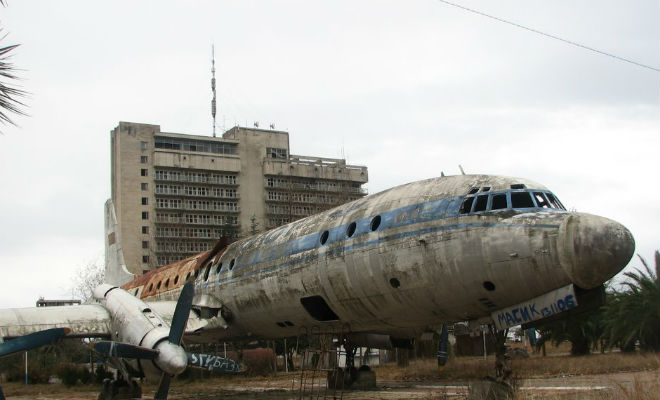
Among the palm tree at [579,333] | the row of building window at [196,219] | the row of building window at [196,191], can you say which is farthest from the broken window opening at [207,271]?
the row of building window at [196,191]

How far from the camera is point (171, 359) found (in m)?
14.0

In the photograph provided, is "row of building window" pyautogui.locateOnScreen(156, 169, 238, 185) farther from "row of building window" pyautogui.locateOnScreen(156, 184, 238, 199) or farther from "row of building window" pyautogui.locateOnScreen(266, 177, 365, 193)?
"row of building window" pyautogui.locateOnScreen(266, 177, 365, 193)

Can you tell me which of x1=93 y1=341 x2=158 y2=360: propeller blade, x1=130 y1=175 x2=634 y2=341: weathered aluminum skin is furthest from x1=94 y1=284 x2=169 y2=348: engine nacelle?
x1=130 y1=175 x2=634 y2=341: weathered aluminum skin

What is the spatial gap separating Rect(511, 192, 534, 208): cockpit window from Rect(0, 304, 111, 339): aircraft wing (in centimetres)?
1242

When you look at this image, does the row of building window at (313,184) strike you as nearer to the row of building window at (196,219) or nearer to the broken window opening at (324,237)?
the row of building window at (196,219)

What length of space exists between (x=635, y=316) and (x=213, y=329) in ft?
57.6

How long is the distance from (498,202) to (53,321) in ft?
45.2

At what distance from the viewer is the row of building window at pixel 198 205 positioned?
10929cm

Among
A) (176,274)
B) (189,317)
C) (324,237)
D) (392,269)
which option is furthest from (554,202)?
(176,274)

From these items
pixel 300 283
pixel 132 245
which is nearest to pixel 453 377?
pixel 300 283

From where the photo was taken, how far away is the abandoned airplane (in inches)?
485

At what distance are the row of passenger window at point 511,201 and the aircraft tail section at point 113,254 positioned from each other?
22867 millimetres

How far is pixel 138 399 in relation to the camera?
65.2 ft

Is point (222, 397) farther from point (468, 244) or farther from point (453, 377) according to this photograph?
point (468, 244)
